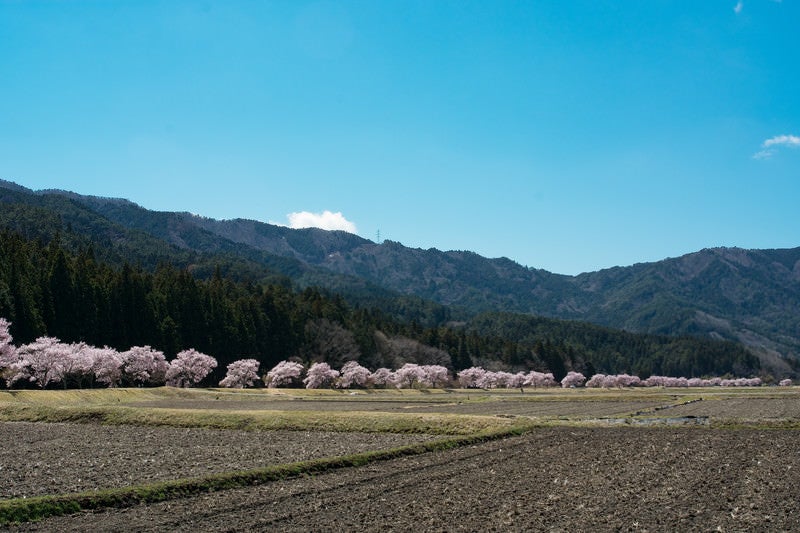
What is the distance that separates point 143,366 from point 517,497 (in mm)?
68311

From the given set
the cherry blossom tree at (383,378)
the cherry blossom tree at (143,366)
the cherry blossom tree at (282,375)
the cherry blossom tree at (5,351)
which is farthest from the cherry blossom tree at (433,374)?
the cherry blossom tree at (5,351)

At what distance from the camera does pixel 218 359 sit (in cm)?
9306

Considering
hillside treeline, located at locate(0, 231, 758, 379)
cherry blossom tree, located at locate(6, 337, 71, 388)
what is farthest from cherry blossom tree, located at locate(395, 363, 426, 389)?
cherry blossom tree, located at locate(6, 337, 71, 388)

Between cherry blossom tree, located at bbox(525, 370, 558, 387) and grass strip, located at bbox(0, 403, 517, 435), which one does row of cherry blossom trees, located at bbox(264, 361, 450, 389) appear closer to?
cherry blossom tree, located at bbox(525, 370, 558, 387)

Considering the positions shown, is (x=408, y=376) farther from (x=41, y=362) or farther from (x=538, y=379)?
(x=41, y=362)

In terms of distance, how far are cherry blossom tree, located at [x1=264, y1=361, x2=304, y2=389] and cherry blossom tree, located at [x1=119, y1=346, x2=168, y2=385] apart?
1710 cm

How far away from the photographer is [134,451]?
24.2 m

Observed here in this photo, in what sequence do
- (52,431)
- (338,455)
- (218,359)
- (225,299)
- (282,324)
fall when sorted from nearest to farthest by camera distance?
(338,455), (52,431), (218,359), (225,299), (282,324)

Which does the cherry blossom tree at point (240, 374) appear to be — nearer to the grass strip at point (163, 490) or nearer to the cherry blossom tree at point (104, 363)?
the cherry blossom tree at point (104, 363)

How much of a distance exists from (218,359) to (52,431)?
63.2 meters

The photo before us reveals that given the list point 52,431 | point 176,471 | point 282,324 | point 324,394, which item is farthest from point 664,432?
point 282,324

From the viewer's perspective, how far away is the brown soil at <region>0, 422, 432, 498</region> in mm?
18141

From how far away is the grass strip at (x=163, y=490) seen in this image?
13930 mm

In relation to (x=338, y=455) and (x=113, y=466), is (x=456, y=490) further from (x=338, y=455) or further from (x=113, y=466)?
(x=113, y=466)
